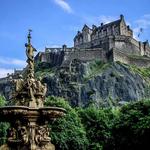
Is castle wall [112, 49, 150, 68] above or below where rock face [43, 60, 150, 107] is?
above

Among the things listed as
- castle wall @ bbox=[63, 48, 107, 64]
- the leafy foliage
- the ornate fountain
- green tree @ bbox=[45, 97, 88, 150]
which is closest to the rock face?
castle wall @ bbox=[63, 48, 107, 64]

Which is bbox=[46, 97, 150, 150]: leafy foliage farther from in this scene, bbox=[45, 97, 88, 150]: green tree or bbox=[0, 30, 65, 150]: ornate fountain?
bbox=[0, 30, 65, 150]: ornate fountain

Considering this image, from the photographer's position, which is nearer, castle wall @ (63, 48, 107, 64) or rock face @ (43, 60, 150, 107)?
rock face @ (43, 60, 150, 107)

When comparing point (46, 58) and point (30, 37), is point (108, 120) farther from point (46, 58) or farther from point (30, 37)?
point (46, 58)

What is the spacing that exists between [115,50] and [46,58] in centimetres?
2010

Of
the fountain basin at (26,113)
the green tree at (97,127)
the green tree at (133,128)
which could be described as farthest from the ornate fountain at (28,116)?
the green tree at (97,127)

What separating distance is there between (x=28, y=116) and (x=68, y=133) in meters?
25.8

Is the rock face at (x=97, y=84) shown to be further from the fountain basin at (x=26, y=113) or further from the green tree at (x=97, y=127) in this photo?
the fountain basin at (x=26, y=113)

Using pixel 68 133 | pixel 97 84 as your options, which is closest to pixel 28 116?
pixel 68 133

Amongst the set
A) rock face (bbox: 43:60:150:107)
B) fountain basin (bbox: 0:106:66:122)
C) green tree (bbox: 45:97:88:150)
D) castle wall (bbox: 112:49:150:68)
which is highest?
castle wall (bbox: 112:49:150:68)

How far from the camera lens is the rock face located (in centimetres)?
10369

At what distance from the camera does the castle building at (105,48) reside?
11756 centimetres

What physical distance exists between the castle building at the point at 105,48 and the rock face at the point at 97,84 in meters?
4.60

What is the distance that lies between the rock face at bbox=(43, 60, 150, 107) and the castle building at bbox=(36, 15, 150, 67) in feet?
15.1
